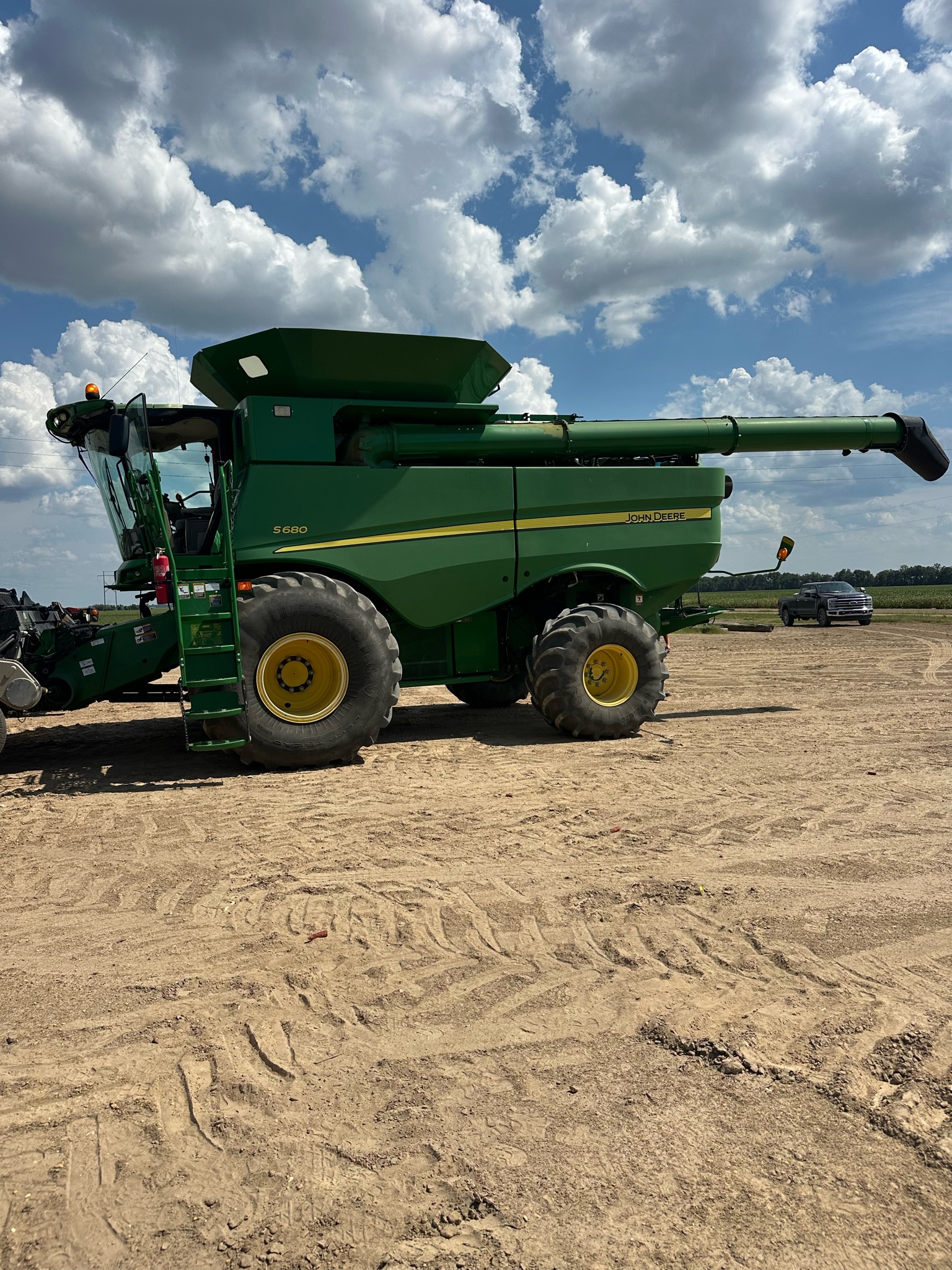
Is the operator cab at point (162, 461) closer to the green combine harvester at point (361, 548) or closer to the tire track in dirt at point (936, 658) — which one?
the green combine harvester at point (361, 548)

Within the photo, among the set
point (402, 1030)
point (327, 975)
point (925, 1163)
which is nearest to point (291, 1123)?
point (402, 1030)

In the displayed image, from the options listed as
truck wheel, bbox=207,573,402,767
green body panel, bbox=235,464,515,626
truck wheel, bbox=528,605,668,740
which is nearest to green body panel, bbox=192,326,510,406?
green body panel, bbox=235,464,515,626

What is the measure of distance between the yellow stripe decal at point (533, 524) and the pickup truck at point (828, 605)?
21595mm

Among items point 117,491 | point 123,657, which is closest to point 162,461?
point 117,491

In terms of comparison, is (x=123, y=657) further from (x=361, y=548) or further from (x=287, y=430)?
(x=287, y=430)

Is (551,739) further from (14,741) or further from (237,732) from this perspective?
(14,741)

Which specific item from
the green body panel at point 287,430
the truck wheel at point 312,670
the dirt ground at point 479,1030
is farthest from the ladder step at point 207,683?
the green body panel at point 287,430

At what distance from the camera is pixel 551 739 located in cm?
824

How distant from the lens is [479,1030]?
282 centimetres

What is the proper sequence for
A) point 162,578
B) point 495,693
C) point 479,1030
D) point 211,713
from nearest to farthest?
point 479,1030, point 211,713, point 162,578, point 495,693

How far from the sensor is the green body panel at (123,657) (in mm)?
6945

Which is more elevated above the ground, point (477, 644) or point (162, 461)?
point (162, 461)

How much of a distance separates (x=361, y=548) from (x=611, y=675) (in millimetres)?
2781

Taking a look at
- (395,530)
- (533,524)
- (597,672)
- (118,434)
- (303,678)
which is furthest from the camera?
(597,672)
